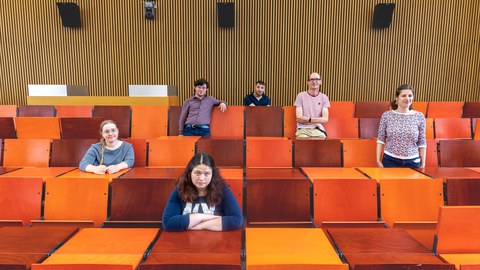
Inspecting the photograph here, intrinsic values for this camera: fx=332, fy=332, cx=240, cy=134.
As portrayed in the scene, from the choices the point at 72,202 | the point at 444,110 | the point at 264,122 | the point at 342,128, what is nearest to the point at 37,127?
the point at 72,202

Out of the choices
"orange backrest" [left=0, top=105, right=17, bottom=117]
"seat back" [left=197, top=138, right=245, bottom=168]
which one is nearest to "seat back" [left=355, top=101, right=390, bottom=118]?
"seat back" [left=197, top=138, right=245, bottom=168]

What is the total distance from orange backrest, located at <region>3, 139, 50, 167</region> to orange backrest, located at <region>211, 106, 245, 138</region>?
171 cm

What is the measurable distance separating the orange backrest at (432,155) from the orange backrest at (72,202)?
2643mm

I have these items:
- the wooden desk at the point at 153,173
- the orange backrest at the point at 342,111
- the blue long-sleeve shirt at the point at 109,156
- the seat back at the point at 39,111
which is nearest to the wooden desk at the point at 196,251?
the wooden desk at the point at 153,173

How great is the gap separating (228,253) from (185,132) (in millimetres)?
2507

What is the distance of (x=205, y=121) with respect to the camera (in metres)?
3.73

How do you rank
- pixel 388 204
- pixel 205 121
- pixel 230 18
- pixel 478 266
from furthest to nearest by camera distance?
pixel 230 18, pixel 205 121, pixel 388 204, pixel 478 266

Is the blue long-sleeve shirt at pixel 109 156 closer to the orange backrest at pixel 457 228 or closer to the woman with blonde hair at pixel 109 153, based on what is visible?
the woman with blonde hair at pixel 109 153

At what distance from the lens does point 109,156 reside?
8.51 feet

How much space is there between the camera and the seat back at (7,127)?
3447 millimetres

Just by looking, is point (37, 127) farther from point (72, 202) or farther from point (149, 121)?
point (72, 202)

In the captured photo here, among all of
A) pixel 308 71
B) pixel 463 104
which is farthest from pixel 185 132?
pixel 463 104

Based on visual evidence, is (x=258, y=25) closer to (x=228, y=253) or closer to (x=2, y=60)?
(x=2, y=60)

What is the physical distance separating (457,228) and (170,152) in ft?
6.95
